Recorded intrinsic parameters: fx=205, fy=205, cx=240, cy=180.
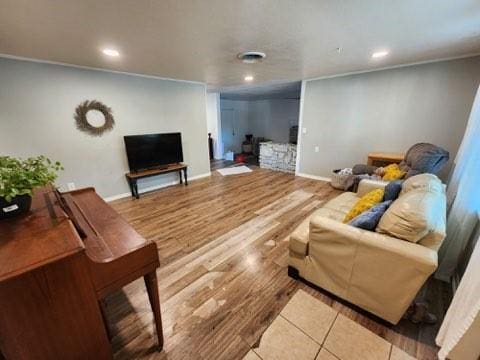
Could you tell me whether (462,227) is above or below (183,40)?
below

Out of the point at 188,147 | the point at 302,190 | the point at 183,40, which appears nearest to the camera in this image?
the point at 183,40

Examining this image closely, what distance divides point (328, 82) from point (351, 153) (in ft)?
5.22

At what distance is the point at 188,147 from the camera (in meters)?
4.90

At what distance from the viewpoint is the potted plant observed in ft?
3.38

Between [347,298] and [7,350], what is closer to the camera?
[7,350]

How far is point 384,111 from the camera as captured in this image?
3.81m

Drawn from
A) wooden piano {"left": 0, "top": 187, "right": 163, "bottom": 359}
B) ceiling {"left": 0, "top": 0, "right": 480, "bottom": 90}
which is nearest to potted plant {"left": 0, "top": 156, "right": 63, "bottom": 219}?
wooden piano {"left": 0, "top": 187, "right": 163, "bottom": 359}

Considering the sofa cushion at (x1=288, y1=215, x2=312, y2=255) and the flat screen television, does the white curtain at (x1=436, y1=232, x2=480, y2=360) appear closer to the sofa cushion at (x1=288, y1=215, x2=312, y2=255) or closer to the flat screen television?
the sofa cushion at (x1=288, y1=215, x2=312, y2=255)

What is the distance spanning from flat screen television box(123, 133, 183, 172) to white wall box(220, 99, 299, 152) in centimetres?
442

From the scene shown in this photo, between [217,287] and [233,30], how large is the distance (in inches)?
96.5

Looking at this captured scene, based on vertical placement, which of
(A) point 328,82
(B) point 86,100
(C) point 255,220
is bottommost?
(C) point 255,220

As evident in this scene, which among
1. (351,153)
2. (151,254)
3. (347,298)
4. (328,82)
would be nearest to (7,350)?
(151,254)

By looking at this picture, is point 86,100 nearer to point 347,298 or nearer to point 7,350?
point 7,350

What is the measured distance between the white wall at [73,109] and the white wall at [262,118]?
441 cm
